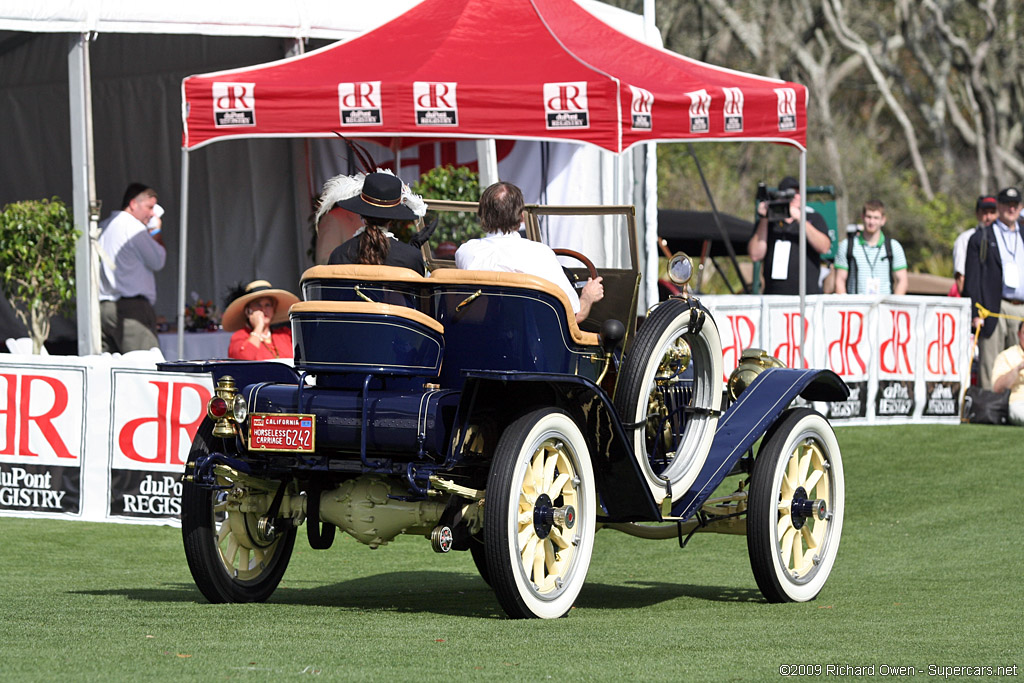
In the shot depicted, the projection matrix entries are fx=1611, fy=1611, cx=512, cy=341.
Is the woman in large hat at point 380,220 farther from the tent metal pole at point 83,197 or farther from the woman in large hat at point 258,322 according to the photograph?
the tent metal pole at point 83,197

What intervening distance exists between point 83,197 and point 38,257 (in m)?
0.60

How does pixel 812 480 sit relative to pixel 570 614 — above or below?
above

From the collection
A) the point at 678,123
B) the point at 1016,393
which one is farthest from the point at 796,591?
the point at 1016,393

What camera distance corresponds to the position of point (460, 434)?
20.5ft

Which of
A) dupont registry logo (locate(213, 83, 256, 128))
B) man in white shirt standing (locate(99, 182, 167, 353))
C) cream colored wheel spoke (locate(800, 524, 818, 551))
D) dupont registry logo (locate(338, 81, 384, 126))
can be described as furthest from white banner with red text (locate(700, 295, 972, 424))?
cream colored wheel spoke (locate(800, 524, 818, 551))

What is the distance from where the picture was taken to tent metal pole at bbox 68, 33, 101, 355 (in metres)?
13.0

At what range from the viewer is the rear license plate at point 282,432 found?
6.27 metres

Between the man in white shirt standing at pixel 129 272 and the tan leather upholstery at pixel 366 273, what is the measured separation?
24.8 feet

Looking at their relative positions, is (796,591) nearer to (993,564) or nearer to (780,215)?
(993,564)

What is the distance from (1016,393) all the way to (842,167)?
28.7 m

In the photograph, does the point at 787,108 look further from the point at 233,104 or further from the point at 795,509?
the point at 795,509

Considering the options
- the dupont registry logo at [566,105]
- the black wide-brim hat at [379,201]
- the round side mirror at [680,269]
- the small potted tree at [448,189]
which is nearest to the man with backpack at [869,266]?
the small potted tree at [448,189]

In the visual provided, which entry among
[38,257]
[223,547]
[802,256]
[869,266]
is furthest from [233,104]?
[869,266]

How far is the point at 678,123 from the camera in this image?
488 inches
